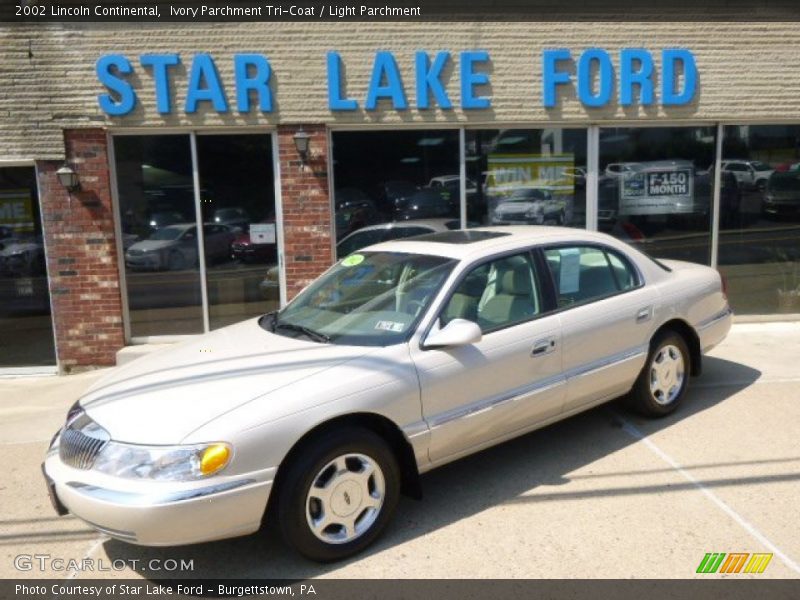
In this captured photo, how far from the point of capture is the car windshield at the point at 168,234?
809 centimetres

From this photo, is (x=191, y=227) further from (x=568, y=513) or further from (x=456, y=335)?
(x=568, y=513)

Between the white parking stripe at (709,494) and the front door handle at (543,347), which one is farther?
the front door handle at (543,347)

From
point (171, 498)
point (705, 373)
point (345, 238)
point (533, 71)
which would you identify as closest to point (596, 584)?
point (171, 498)

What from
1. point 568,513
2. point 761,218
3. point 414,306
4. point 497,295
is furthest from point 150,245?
point 761,218

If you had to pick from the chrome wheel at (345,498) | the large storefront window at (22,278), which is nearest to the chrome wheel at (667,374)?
the chrome wheel at (345,498)

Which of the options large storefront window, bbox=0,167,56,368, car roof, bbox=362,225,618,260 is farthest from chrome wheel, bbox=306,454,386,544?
large storefront window, bbox=0,167,56,368

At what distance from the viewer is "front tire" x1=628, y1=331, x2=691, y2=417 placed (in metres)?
5.16

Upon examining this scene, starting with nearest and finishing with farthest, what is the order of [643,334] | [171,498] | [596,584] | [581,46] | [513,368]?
[171,498], [596,584], [513,368], [643,334], [581,46]

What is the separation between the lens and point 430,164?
8.23 meters

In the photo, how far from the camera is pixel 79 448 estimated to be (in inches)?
136

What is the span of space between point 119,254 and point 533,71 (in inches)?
205

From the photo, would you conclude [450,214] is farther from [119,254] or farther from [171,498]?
[171,498]

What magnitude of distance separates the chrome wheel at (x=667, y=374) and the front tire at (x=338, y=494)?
2450 mm

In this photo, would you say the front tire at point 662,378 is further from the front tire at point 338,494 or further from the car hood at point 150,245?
the car hood at point 150,245
